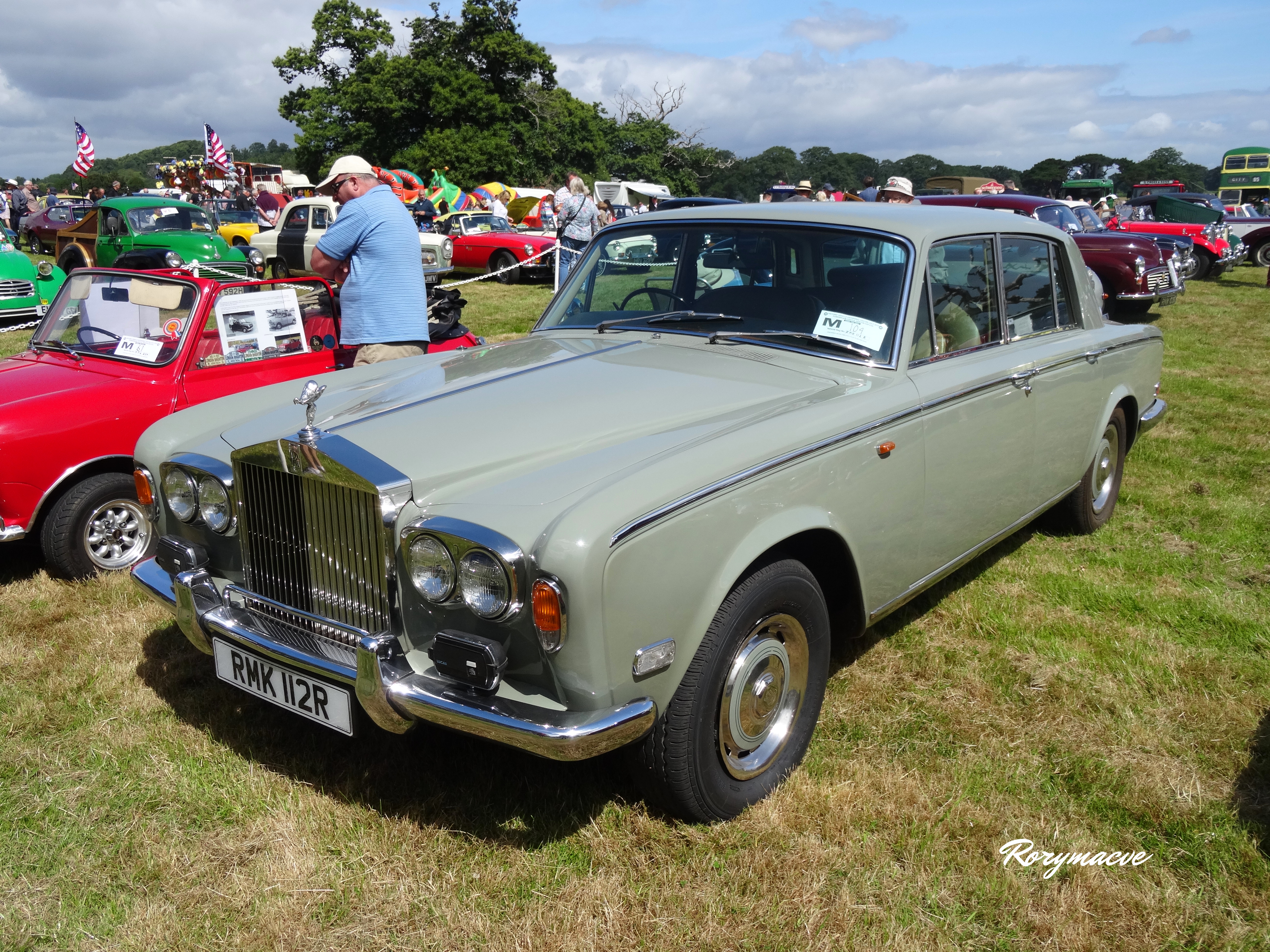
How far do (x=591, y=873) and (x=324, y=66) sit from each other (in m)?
46.3

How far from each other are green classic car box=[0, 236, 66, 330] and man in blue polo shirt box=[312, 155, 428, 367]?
6853 millimetres

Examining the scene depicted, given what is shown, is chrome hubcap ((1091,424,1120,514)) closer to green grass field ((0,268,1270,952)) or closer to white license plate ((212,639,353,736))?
green grass field ((0,268,1270,952))

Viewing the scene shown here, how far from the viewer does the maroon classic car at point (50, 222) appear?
22516 mm

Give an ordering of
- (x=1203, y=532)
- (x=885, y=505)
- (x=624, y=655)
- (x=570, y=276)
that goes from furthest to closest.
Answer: (x=1203, y=532), (x=570, y=276), (x=885, y=505), (x=624, y=655)

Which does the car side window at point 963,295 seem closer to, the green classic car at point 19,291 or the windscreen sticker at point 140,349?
the windscreen sticker at point 140,349

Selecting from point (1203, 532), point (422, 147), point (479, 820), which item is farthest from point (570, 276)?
point (422, 147)

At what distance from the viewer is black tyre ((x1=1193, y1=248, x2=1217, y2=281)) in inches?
666

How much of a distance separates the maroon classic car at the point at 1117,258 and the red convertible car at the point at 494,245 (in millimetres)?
7201

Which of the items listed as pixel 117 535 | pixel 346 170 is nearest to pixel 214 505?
pixel 117 535

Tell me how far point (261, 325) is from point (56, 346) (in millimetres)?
1094

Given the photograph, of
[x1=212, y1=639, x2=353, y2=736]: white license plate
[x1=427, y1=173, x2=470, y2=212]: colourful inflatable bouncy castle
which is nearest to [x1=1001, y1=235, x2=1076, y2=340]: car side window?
[x1=212, y1=639, x2=353, y2=736]: white license plate

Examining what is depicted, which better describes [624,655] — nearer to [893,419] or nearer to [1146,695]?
[893,419]

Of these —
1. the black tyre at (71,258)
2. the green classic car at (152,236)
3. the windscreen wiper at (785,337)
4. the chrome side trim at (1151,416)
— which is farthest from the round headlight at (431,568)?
the black tyre at (71,258)

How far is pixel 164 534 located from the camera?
10.0 ft
